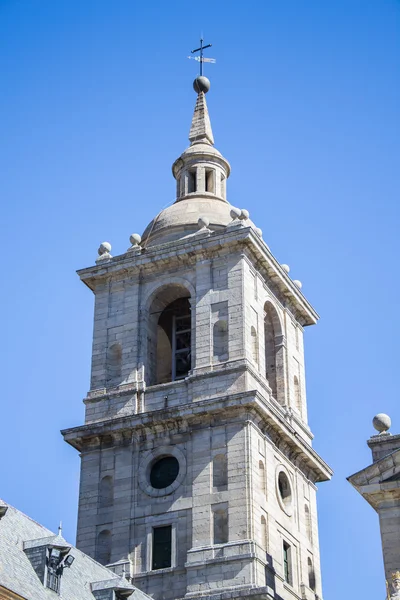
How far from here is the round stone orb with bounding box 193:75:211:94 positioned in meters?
76.8

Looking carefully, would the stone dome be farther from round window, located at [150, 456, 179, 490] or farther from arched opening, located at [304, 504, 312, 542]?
arched opening, located at [304, 504, 312, 542]

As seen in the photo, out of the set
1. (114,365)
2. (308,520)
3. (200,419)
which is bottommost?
(308,520)

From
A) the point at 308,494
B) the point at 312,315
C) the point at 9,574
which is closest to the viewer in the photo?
the point at 9,574

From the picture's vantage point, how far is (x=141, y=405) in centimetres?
6228

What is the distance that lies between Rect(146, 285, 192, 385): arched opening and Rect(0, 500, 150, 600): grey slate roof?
13.7 metres

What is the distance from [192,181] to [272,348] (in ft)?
36.8

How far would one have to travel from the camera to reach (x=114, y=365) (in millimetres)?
64938

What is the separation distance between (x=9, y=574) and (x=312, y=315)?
30332 mm

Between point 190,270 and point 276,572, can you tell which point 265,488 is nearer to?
point 276,572

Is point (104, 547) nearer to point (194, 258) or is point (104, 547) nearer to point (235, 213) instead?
point (194, 258)

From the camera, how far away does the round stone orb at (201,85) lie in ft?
252

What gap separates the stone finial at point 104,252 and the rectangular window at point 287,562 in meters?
17.5

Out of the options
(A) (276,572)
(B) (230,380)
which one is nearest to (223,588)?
(A) (276,572)

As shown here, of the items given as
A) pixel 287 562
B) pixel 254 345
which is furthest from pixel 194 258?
pixel 287 562
